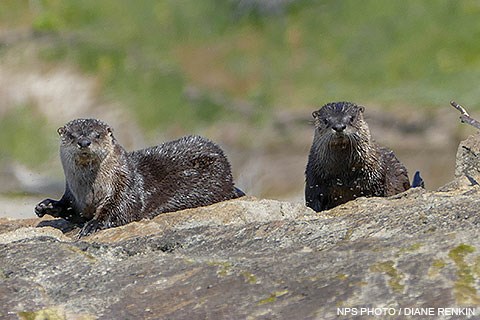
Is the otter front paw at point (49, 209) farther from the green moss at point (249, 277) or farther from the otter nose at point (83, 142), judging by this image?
the green moss at point (249, 277)

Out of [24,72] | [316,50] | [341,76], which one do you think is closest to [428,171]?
[341,76]

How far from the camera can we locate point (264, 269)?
4.26 meters

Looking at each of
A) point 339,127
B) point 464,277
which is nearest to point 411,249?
point 464,277

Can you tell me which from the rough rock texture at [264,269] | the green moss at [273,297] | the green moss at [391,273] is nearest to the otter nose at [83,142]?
the rough rock texture at [264,269]

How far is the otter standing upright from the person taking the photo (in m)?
7.02

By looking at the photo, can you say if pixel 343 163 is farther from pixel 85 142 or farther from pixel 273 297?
pixel 273 297

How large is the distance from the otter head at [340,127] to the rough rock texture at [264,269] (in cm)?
175

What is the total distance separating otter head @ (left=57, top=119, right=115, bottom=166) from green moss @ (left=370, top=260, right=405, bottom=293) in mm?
2837

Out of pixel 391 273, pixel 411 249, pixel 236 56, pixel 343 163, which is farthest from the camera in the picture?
pixel 236 56

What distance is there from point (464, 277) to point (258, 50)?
18.6 meters

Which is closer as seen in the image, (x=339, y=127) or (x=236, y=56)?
(x=339, y=127)

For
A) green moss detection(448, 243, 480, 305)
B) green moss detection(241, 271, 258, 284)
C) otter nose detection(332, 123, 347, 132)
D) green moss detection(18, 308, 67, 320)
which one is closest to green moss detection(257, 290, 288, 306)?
green moss detection(241, 271, 258, 284)

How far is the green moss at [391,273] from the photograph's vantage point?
3.92m

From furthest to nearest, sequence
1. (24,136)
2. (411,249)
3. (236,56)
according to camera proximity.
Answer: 1. (236,56)
2. (24,136)
3. (411,249)
